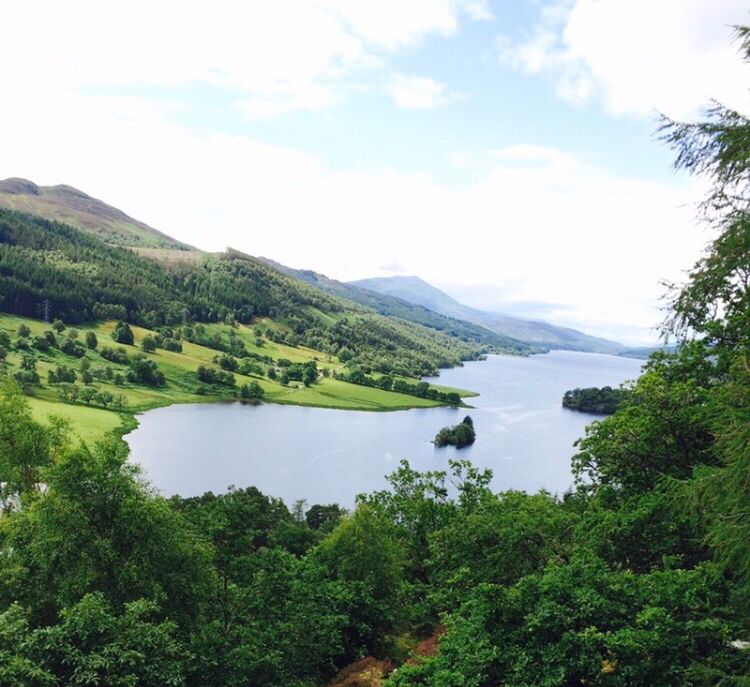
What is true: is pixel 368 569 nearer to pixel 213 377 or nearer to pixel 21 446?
pixel 21 446

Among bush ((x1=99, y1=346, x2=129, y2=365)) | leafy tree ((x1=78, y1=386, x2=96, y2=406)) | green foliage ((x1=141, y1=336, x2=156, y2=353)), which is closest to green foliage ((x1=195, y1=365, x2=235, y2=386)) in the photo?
bush ((x1=99, y1=346, x2=129, y2=365))

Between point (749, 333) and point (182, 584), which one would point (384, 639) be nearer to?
point (182, 584)

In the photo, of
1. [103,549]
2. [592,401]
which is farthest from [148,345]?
[103,549]

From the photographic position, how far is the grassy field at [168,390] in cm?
10262

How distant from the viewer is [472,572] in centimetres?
1864

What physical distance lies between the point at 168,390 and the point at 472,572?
438 ft

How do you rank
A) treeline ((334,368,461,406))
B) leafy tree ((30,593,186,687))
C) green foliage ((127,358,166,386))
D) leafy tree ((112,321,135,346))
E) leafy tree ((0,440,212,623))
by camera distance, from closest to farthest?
leafy tree ((30,593,186,687))
leafy tree ((0,440,212,623))
green foliage ((127,358,166,386))
treeline ((334,368,461,406))
leafy tree ((112,321,135,346))

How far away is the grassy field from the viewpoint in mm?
102625

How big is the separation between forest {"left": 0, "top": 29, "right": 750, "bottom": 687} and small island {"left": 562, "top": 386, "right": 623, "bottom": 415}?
153 meters

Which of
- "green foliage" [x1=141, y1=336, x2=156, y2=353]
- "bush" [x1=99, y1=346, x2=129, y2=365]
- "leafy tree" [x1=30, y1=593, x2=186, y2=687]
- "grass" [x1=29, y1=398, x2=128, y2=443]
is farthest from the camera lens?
"green foliage" [x1=141, y1=336, x2=156, y2=353]

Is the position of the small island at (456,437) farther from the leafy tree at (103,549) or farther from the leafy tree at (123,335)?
the leafy tree at (123,335)

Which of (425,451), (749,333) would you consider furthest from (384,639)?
(425,451)

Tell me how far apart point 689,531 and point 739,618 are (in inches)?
184

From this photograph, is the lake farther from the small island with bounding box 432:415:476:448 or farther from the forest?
the forest
